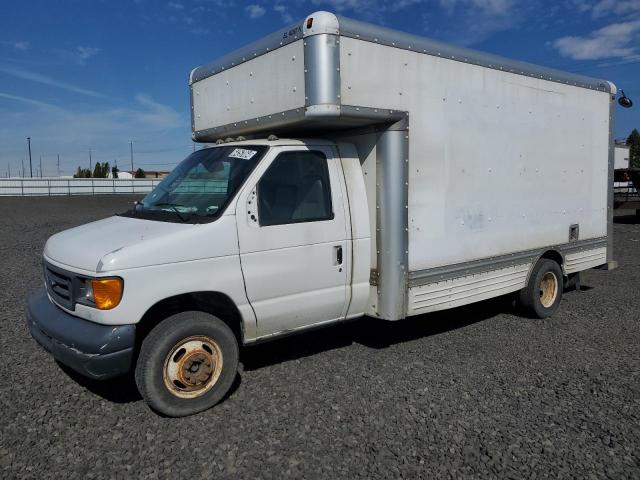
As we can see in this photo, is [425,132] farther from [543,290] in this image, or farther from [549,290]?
[549,290]

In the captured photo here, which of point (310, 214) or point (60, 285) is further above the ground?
point (310, 214)

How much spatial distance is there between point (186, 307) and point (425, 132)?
2643 mm

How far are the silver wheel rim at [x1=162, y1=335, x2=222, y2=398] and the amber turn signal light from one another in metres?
0.55

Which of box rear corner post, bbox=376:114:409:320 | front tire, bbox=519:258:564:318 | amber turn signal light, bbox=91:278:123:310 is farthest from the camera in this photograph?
front tire, bbox=519:258:564:318

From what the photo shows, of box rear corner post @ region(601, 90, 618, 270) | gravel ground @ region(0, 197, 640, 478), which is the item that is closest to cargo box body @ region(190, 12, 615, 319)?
gravel ground @ region(0, 197, 640, 478)

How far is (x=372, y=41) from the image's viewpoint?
14.8ft

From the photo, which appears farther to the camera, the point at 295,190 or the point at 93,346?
the point at 295,190

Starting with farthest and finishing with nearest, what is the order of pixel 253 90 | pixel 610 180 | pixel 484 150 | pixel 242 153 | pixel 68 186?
pixel 68 186 → pixel 610 180 → pixel 484 150 → pixel 253 90 → pixel 242 153

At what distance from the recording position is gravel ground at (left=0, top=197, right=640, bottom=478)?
3.32 meters

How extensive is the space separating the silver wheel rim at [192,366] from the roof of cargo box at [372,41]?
8.28 feet

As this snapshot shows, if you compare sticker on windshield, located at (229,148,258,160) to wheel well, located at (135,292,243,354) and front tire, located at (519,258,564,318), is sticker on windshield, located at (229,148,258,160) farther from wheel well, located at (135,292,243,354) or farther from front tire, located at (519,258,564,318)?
front tire, located at (519,258,564,318)

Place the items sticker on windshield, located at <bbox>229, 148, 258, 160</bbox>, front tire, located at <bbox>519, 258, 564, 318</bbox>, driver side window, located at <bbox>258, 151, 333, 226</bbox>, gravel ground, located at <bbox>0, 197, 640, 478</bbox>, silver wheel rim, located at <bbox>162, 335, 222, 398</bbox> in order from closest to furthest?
gravel ground, located at <bbox>0, 197, 640, 478</bbox> → silver wheel rim, located at <bbox>162, 335, 222, 398</bbox> → driver side window, located at <bbox>258, 151, 333, 226</bbox> → sticker on windshield, located at <bbox>229, 148, 258, 160</bbox> → front tire, located at <bbox>519, 258, 564, 318</bbox>

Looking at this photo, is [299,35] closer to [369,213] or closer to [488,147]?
[369,213]

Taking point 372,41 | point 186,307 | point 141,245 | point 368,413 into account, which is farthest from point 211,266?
point 372,41
